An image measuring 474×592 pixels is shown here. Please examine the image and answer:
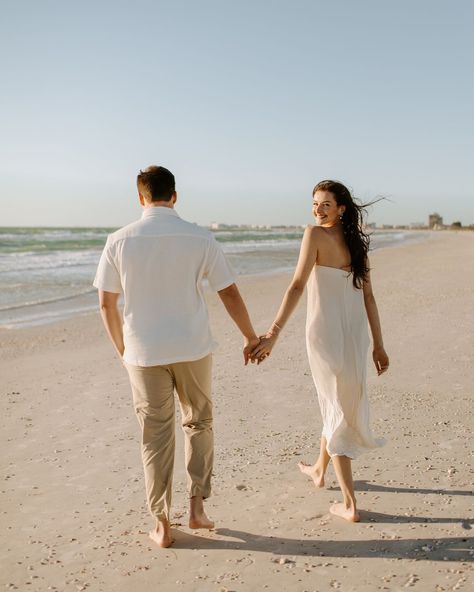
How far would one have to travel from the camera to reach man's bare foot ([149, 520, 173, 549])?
3295 millimetres

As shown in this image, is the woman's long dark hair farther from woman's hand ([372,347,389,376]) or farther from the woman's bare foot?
the woman's bare foot

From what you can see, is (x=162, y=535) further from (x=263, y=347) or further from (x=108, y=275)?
(x=108, y=275)

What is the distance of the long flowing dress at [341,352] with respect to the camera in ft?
11.9

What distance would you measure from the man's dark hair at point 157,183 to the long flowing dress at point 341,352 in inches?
37.7

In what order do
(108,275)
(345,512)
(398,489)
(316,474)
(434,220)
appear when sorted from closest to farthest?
1. (108,275)
2. (345,512)
3. (398,489)
4. (316,474)
5. (434,220)

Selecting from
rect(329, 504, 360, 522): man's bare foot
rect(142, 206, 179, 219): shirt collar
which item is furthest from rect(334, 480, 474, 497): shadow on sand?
rect(142, 206, 179, 219): shirt collar

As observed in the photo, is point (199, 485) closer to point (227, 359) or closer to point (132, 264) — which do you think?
point (132, 264)

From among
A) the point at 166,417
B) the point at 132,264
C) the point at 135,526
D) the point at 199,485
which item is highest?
the point at 132,264

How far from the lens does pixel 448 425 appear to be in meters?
5.00

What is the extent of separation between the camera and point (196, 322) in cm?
327

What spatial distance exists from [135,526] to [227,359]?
4152 mm

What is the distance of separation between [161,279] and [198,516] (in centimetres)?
129

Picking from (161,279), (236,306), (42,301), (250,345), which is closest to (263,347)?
(250,345)

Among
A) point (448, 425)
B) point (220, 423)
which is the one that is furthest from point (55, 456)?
point (448, 425)
